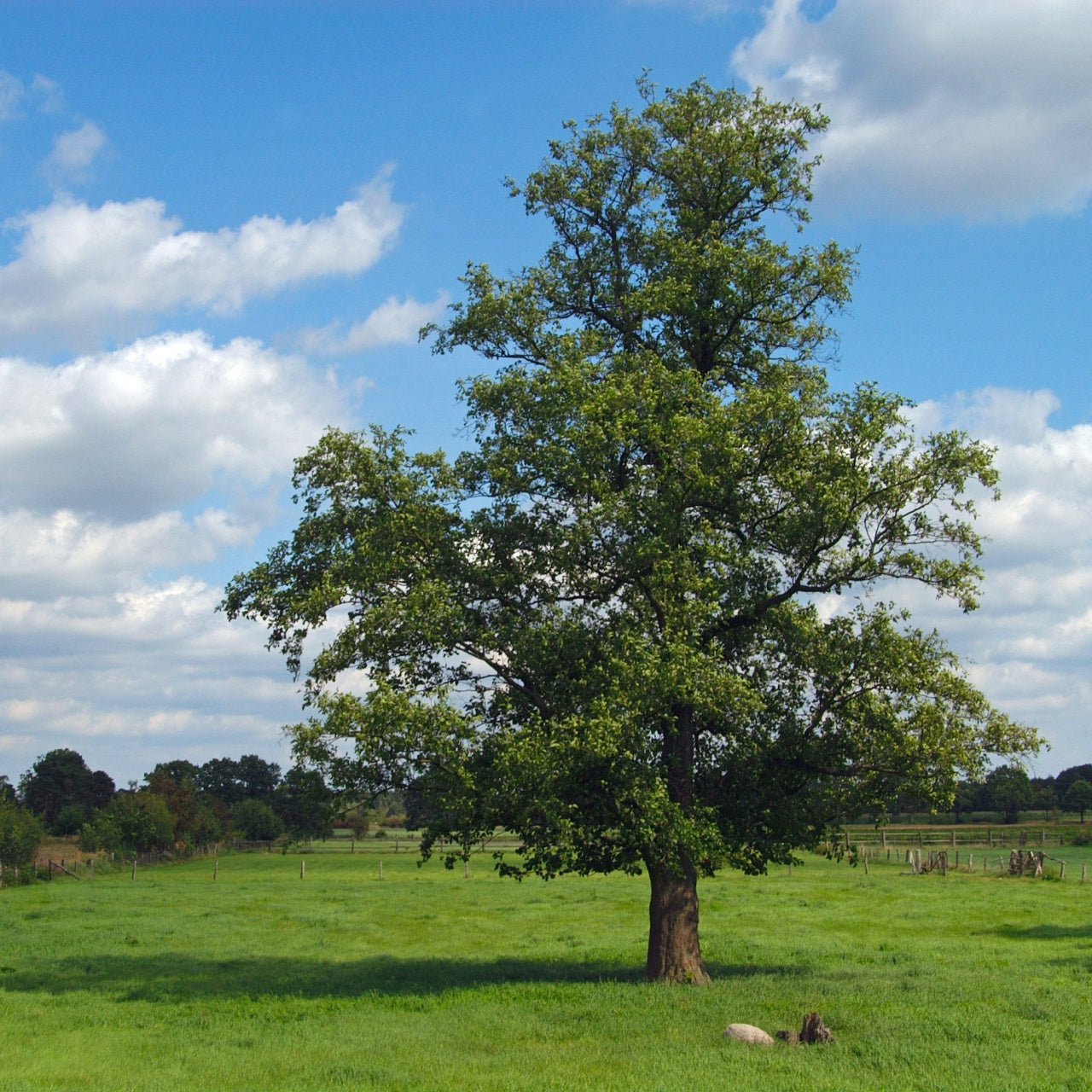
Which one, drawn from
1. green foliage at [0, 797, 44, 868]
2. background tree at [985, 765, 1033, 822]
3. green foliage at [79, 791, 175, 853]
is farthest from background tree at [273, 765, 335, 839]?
background tree at [985, 765, 1033, 822]

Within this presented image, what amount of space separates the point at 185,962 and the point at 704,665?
22.2 meters

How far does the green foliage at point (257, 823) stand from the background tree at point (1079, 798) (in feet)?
416

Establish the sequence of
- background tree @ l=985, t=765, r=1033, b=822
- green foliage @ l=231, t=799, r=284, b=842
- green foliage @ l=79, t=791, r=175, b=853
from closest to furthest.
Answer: green foliage @ l=79, t=791, r=175, b=853, green foliage @ l=231, t=799, r=284, b=842, background tree @ l=985, t=765, r=1033, b=822

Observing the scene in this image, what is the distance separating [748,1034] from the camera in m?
21.1

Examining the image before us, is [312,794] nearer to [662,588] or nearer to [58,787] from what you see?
[662,588]

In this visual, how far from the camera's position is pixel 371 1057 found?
20734 mm

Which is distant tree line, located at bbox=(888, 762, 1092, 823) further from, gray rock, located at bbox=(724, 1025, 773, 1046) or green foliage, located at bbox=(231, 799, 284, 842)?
gray rock, located at bbox=(724, 1025, 773, 1046)

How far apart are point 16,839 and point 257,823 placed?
59.4 meters

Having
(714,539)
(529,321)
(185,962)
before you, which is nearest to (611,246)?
(529,321)

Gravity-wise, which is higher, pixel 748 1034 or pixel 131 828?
pixel 748 1034

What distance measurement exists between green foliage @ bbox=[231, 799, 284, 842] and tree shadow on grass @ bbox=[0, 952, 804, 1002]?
10581 cm

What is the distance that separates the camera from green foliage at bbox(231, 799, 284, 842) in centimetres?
13838

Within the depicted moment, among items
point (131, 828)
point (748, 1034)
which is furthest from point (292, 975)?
point (131, 828)

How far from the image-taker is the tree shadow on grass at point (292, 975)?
29750 millimetres
